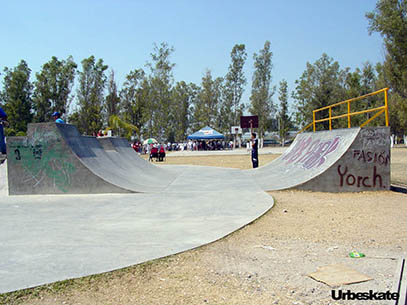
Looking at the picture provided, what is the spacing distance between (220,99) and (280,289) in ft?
237

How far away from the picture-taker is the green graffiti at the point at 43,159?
965 cm

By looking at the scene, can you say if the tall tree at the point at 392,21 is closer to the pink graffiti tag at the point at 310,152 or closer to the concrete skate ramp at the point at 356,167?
the pink graffiti tag at the point at 310,152

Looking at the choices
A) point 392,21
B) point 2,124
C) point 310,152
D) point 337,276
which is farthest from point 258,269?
point 392,21

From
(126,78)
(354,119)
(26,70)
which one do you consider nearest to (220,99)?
(126,78)

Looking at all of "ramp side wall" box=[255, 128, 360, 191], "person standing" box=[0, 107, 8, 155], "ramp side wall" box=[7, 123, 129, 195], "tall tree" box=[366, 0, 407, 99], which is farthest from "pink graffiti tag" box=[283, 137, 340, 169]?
"tall tree" box=[366, 0, 407, 99]

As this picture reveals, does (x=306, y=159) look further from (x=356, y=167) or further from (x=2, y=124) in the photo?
(x=2, y=124)

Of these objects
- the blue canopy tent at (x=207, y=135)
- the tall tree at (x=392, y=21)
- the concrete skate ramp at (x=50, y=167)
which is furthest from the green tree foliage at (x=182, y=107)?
the concrete skate ramp at (x=50, y=167)

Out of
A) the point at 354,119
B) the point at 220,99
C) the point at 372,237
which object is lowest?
the point at 372,237

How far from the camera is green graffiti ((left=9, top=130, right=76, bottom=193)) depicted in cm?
965

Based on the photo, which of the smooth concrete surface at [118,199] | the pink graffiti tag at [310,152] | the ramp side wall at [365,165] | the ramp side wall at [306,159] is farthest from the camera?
the pink graffiti tag at [310,152]

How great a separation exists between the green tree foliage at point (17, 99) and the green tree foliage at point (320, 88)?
4339 centimetres

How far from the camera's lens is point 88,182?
959 centimetres

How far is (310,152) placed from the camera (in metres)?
12.3

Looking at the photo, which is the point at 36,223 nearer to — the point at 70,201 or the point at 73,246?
the point at 73,246
